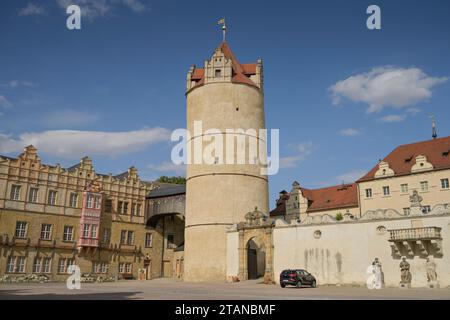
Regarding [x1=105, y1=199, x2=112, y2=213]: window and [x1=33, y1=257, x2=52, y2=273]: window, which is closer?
[x1=33, y1=257, x2=52, y2=273]: window

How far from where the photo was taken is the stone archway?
37888 millimetres

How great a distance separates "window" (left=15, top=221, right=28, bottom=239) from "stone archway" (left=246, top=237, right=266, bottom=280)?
20421mm

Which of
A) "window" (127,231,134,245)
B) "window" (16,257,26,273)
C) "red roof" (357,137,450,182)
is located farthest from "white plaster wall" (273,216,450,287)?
"window" (16,257,26,273)

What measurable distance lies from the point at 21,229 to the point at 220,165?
18874 mm

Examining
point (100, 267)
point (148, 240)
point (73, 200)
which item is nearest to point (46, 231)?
point (73, 200)

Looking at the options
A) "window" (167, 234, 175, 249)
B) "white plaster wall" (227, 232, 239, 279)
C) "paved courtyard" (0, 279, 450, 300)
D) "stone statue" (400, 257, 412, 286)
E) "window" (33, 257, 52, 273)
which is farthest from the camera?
"window" (167, 234, 175, 249)

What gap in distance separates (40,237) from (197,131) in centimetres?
1760

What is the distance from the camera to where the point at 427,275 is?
2611cm

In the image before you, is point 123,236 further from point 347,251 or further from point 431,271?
point 431,271

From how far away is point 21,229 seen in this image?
41.2m

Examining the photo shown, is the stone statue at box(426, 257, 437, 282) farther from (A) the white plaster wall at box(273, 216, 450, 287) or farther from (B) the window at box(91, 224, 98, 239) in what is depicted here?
(B) the window at box(91, 224, 98, 239)

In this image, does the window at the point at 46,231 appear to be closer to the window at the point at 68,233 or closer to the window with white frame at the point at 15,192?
the window at the point at 68,233

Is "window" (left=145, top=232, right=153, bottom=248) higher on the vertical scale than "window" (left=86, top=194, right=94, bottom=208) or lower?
lower

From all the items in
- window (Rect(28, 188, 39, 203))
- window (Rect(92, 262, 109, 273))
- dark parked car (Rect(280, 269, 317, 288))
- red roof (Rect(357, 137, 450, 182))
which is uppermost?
red roof (Rect(357, 137, 450, 182))
